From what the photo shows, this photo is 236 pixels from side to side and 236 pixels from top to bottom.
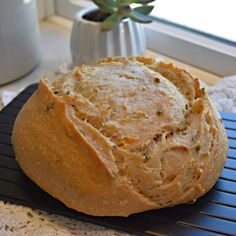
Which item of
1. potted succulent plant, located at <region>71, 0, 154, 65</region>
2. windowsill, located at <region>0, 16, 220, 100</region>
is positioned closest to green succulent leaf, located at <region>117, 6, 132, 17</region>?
potted succulent plant, located at <region>71, 0, 154, 65</region>

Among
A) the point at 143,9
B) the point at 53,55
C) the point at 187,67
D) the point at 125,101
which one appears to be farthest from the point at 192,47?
the point at 125,101

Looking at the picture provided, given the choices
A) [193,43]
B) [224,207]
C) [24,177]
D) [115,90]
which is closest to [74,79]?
[115,90]

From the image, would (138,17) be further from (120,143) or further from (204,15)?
(120,143)

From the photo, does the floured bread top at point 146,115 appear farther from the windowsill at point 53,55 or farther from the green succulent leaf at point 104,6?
the windowsill at point 53,55

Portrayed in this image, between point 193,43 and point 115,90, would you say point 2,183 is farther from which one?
point 193,43

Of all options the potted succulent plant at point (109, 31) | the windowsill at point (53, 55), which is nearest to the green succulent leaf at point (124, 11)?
the potted succulent plant at point (109, 31)
